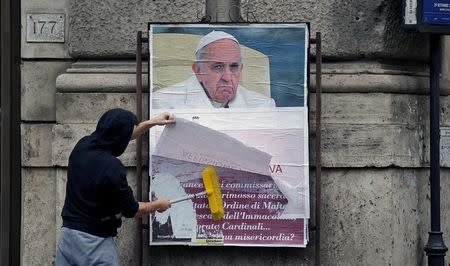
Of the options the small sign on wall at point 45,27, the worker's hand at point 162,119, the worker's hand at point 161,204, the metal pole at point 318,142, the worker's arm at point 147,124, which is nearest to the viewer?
the worker's hand at point 161,204

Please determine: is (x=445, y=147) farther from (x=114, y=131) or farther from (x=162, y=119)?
(x=114, y=131)

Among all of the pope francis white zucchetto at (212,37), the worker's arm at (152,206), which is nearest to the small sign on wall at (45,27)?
the pope francis white zucchetto at (212,37)

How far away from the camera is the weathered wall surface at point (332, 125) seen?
26.3 feet

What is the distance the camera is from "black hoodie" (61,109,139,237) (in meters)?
6.57

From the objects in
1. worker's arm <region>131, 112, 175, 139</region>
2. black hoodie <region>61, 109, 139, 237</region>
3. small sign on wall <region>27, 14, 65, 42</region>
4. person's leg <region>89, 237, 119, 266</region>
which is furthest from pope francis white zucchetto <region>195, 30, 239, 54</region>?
person's leg <region>89, 237, 119, 266</region>

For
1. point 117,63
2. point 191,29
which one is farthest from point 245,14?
point 117,63

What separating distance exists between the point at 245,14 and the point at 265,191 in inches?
52.3

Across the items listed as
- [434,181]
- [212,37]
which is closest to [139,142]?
[212,37]

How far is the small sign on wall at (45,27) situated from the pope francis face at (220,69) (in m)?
1.21

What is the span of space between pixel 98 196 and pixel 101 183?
0.10m

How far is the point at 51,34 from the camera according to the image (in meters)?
8.48

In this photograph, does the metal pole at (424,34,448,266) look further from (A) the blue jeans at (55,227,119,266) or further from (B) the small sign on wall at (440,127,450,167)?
(A) the blue jeans at (55,227,119,266)

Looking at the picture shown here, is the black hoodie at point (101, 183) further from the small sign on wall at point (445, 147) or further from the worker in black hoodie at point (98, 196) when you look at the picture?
the small sign on wall at point (445, 147)

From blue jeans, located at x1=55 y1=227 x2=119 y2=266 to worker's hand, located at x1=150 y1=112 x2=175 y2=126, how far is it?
3.18ft
